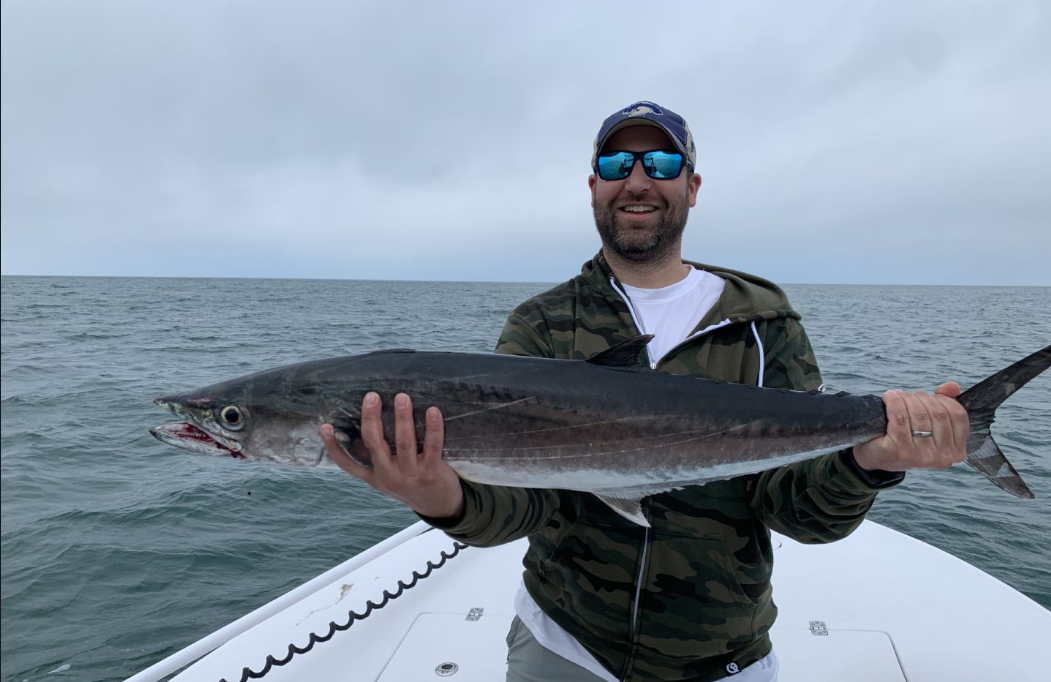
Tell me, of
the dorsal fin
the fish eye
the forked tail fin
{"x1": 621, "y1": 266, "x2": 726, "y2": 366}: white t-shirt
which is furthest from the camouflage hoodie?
the fish eye

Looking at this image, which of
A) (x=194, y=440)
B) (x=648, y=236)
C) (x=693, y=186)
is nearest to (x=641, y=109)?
(x=693, y=186)

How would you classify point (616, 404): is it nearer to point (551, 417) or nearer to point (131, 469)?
point (551, 417)

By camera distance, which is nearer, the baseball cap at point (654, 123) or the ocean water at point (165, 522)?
the baseball cap at point (654, 123)

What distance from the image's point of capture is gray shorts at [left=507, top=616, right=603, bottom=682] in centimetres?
279

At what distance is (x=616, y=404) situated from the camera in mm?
2740

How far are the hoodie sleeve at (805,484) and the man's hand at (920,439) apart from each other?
0.07m

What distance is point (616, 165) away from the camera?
325 cm

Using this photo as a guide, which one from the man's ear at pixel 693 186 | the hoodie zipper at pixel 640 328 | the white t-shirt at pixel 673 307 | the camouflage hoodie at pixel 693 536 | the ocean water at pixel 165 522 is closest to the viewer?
the camouflage hoodie at pixel 693 536

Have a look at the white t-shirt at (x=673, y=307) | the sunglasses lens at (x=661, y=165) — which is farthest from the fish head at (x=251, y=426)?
the sunglasses lens at (x=661, y=165)

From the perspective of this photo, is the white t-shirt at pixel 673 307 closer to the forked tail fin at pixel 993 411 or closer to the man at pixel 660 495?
the man at pixel 660 495

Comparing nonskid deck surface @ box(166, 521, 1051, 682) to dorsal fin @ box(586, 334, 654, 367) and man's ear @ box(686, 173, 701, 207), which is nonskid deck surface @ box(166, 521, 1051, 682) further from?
man's ear @ box(686, 173, 701, 207)

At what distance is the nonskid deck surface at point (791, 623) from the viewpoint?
3.97 meters

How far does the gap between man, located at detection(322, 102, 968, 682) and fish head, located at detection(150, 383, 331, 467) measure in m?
0.22

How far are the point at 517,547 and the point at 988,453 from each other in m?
4.04
